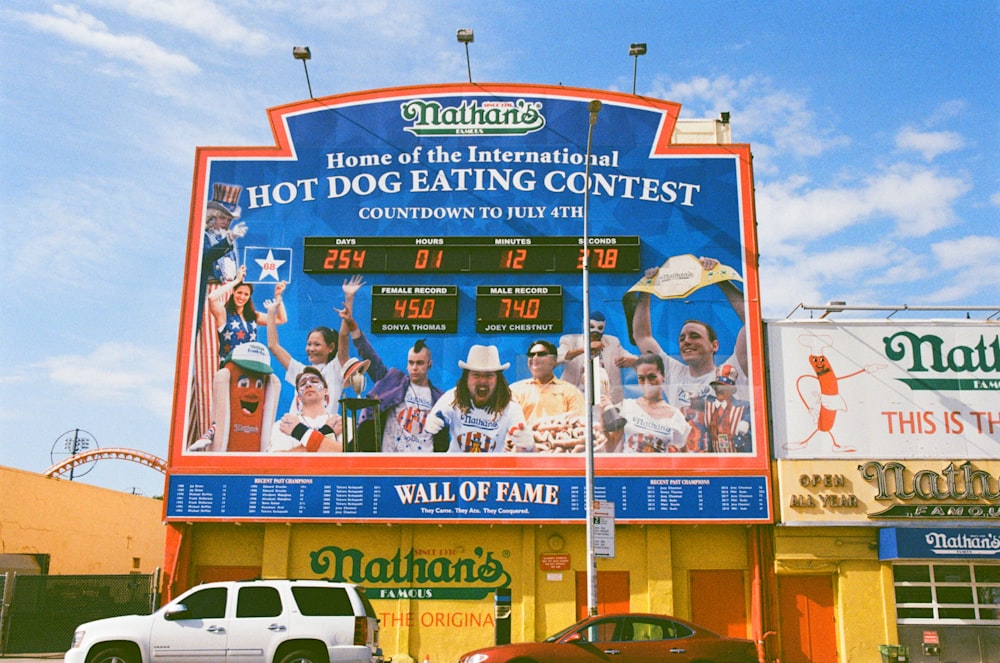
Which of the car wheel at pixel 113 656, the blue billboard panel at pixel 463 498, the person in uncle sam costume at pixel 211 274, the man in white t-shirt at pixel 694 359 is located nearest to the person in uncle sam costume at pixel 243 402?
the person in uncle sam costume at pixel 211 274

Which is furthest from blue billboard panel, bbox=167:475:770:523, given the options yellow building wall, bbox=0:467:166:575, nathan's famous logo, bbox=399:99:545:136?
yellow building wall, bbox=0:467:166:575

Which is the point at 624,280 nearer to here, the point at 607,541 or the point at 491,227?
the point at 491,227

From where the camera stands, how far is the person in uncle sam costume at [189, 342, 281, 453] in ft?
75.3

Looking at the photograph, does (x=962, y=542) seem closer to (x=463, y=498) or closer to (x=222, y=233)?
(x=463, y=498)

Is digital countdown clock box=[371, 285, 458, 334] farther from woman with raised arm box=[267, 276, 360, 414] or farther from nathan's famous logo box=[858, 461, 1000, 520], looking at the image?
nathan's famous logo box=[858, 461, 1000, 520]

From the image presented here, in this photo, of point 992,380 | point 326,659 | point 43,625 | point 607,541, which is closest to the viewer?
point 326,659

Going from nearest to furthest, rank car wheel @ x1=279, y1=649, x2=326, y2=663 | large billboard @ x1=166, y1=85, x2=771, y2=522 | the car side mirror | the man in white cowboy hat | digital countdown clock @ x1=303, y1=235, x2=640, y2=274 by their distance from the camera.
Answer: car wheel @ x1=279, y1=649, x2=326, y2=663, the car side mirror, large billboard @ x1=166, y1=85, x2=771, y2=522, the man in white cowboy hat, digital countdown clock @ x1=303, y1=235, x2=640, y2=274

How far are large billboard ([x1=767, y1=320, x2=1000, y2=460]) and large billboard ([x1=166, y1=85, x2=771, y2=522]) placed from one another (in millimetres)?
976

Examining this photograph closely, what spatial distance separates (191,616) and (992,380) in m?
19.5

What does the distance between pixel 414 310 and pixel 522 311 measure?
274cm

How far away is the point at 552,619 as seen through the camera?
2239 centimetres

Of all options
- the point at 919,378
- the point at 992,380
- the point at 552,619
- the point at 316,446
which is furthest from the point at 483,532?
the point at 992,380

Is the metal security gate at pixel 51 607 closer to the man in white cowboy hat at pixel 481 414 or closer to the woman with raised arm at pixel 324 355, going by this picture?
the woman with raised arm at pixel 324 355

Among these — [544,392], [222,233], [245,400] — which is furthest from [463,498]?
[222,233]
